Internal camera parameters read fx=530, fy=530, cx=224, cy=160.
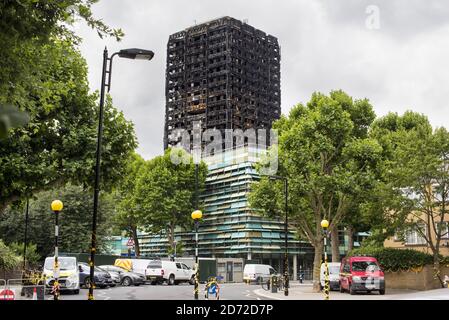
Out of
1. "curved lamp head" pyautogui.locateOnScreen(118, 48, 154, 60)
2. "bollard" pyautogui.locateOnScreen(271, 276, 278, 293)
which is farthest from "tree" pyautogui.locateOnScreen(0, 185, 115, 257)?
"curved lamp head" pyautogui.locateOnScreen(118, 48, 154, 60)

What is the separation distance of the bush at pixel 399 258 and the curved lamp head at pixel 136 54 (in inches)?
1041

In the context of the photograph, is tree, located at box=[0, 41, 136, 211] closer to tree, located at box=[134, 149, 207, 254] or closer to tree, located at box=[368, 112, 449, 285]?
tree, located at box=[368, 112, 449, 285]

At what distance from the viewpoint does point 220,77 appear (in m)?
Answer: 111

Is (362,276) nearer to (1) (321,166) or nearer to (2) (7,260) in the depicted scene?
(1) (321,166)

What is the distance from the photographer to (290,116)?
137 feet

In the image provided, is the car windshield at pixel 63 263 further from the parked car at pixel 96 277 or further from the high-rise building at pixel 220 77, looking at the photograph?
the high-rise building at pixel 220 77

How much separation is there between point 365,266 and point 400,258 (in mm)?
4789

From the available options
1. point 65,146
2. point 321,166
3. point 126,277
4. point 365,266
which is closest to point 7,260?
point 126,277

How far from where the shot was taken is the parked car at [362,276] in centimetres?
3138

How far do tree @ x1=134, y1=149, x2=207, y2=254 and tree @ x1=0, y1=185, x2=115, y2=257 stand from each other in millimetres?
9206

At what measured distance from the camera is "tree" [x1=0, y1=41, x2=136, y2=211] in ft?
65.8

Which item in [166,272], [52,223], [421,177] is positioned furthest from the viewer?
[52,223]

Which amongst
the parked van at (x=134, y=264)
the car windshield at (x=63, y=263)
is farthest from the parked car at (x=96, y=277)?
the parked van at (x=134, y=264)
